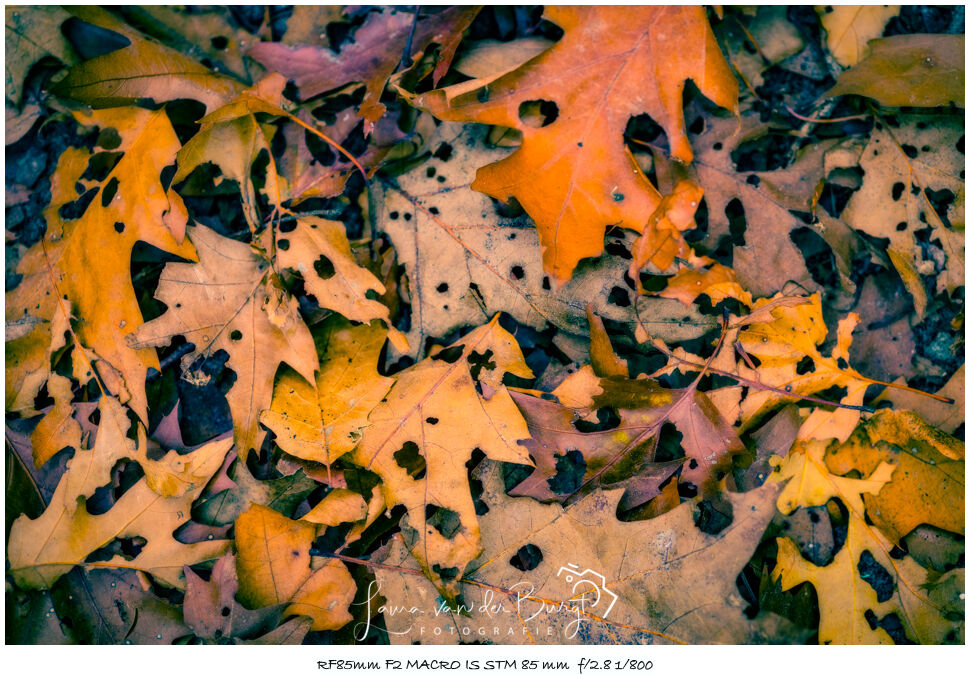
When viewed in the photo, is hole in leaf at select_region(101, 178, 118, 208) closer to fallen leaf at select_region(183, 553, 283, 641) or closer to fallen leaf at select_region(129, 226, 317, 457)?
fallen leaf at select_region(129, 226, 317, 457)

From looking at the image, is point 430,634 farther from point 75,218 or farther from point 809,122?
point 809,122

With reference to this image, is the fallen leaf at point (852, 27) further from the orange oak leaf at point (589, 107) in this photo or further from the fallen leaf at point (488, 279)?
the fallen leaf at point (488, 279)

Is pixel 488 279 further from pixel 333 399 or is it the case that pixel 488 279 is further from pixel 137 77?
pixel 137 77

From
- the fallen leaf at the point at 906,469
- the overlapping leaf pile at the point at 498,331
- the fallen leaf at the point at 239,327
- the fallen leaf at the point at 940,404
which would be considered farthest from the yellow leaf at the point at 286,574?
the fallen leaf at the point at 940,404

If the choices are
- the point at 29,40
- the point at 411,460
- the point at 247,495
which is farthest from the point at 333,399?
the point at 29,40
